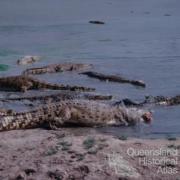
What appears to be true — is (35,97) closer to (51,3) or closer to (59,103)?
(59,103)

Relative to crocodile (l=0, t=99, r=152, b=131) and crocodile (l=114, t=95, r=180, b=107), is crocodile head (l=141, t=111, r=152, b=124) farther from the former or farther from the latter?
crocodile (l=114, t=95, r=180, b=107)

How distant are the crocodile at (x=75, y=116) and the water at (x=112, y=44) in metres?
0.29

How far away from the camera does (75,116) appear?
32.5ft

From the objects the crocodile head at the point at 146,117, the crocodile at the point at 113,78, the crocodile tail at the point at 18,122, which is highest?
the crocodile at the point at 113,78

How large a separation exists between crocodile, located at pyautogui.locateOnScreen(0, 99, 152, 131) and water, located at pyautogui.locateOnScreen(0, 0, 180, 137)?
0.95 ft

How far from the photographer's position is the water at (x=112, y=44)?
12930 mm

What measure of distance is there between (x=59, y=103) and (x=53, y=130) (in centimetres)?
61

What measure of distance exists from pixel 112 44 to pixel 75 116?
11.1 meters

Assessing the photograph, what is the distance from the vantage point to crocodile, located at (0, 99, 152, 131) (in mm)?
9500

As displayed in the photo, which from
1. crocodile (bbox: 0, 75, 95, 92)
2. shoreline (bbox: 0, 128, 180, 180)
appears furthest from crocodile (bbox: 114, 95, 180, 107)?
shoreline (bbox: 0, 128, 180, 180)

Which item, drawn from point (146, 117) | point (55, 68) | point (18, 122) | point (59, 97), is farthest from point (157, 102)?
point (55, 68)

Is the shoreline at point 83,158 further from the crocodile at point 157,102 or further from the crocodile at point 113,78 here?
the crocodile at point 113,78

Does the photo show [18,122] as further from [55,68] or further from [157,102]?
[55,68]

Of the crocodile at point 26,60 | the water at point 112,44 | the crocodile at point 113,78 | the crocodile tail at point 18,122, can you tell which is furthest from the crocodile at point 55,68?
the crocodile tail at point 18,122
